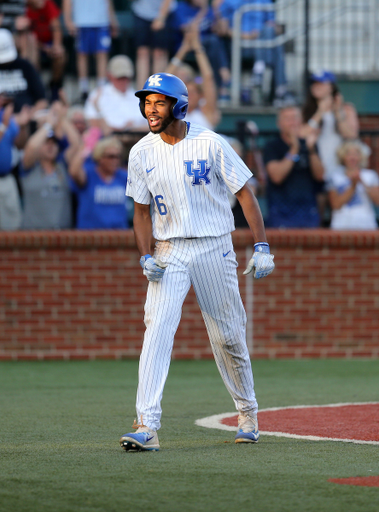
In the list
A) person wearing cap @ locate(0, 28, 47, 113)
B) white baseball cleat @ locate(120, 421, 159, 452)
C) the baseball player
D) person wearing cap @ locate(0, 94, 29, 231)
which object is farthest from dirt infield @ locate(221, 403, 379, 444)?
person wearing cap @ locate(0, 28, 47, 113)

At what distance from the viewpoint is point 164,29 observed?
13.0m

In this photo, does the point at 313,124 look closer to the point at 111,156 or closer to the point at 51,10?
the point at 111,156

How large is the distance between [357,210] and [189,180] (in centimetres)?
637

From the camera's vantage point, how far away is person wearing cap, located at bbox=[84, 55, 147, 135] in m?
11.9

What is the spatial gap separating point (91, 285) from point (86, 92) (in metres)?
3.73

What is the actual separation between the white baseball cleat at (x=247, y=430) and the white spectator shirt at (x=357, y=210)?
6.14m

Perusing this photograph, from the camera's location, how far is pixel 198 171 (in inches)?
194

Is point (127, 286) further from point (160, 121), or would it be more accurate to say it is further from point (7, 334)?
point (160, 121)

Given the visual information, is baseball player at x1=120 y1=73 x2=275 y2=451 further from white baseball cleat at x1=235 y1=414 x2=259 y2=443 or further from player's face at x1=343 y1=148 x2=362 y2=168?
player's face at x1=343 y1=148 x2=362 y2=168

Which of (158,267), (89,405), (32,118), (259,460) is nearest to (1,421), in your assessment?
(89,405)

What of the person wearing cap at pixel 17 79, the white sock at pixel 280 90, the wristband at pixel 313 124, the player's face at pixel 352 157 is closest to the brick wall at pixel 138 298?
Result: the player's face at pixel 352 157

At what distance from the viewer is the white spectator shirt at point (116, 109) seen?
1193cm

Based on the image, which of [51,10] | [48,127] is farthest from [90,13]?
[48,127]

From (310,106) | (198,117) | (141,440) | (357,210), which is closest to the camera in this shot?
(141,440)
